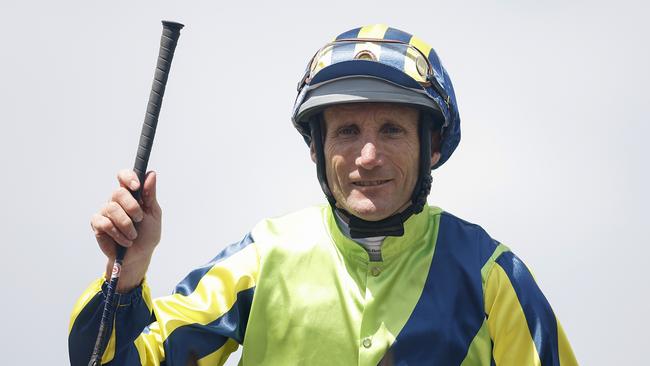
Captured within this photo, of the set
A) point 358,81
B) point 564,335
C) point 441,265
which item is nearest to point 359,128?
point 358,81

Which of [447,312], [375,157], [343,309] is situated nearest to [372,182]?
[375,157]

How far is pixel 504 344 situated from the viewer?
11.0 m

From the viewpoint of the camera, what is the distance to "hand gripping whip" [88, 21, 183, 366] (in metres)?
10.5

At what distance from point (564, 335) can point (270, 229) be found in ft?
6.48

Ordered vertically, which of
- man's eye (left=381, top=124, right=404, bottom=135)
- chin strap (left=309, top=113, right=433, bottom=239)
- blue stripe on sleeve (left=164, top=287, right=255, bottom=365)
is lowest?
blue stripe on sleeve (left=164, top=287, right=255, bottom=365)

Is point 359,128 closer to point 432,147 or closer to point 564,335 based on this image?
point 432,147

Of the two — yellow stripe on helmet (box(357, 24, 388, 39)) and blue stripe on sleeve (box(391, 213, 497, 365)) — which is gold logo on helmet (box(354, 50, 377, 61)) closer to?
yellow stripe on helmet (box(357, 24, 388, 39))

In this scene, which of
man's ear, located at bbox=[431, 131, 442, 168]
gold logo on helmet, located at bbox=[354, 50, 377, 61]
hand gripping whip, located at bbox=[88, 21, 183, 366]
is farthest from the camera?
man's ear, located at bbox=[431, 131, 442, 168]

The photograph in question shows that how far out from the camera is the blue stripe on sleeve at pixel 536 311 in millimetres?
10938

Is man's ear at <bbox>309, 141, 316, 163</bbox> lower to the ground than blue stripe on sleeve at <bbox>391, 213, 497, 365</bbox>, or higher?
higher

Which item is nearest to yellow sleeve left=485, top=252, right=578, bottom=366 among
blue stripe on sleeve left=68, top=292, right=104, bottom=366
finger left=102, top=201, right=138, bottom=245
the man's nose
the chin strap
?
the chin strap

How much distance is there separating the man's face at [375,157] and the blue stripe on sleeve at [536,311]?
795mm

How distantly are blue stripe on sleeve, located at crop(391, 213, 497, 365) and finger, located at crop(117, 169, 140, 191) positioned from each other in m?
1.88

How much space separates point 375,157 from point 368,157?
5 cm
